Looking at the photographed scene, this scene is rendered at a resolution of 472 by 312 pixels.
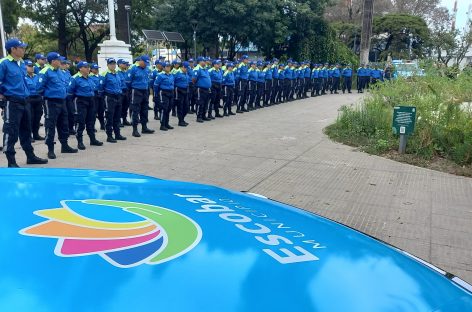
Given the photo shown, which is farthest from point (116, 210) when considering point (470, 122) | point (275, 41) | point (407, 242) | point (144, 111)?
point (275, 41)

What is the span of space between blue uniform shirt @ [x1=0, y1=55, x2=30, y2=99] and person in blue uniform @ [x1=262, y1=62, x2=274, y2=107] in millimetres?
10521

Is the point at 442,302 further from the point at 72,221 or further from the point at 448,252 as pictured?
the point at 448,252

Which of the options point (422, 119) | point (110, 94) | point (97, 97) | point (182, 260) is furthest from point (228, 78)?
point (182, 260)

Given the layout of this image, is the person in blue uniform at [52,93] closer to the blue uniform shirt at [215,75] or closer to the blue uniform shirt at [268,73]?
the blue uniform shirt at [215,75]

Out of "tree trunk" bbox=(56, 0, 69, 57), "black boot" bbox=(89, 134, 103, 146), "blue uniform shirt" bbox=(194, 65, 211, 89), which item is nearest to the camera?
"black boot" bbox=(89, 134, 103, 146)

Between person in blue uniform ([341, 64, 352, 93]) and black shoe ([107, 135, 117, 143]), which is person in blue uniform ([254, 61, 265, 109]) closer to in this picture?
black shoe ([107, 135, 117, 143])

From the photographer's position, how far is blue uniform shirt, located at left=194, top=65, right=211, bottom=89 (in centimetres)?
1185

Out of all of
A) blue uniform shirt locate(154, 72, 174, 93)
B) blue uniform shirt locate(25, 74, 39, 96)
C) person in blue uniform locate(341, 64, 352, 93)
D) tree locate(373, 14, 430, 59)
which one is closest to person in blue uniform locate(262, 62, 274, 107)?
blue uniform shirt locate(154, 72, 174, 93)

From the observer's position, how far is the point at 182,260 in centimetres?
144

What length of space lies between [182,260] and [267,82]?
51.7ft

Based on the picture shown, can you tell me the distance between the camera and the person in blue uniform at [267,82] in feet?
53.9

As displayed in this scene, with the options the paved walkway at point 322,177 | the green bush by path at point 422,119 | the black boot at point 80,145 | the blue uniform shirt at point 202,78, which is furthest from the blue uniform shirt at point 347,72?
the black boot at point 80,145

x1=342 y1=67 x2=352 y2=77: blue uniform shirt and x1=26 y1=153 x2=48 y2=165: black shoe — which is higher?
x1=342 y1=67 x2=352 y2=77: blue uniform shirt

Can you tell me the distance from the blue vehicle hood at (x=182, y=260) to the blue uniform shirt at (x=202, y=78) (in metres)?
9.99
